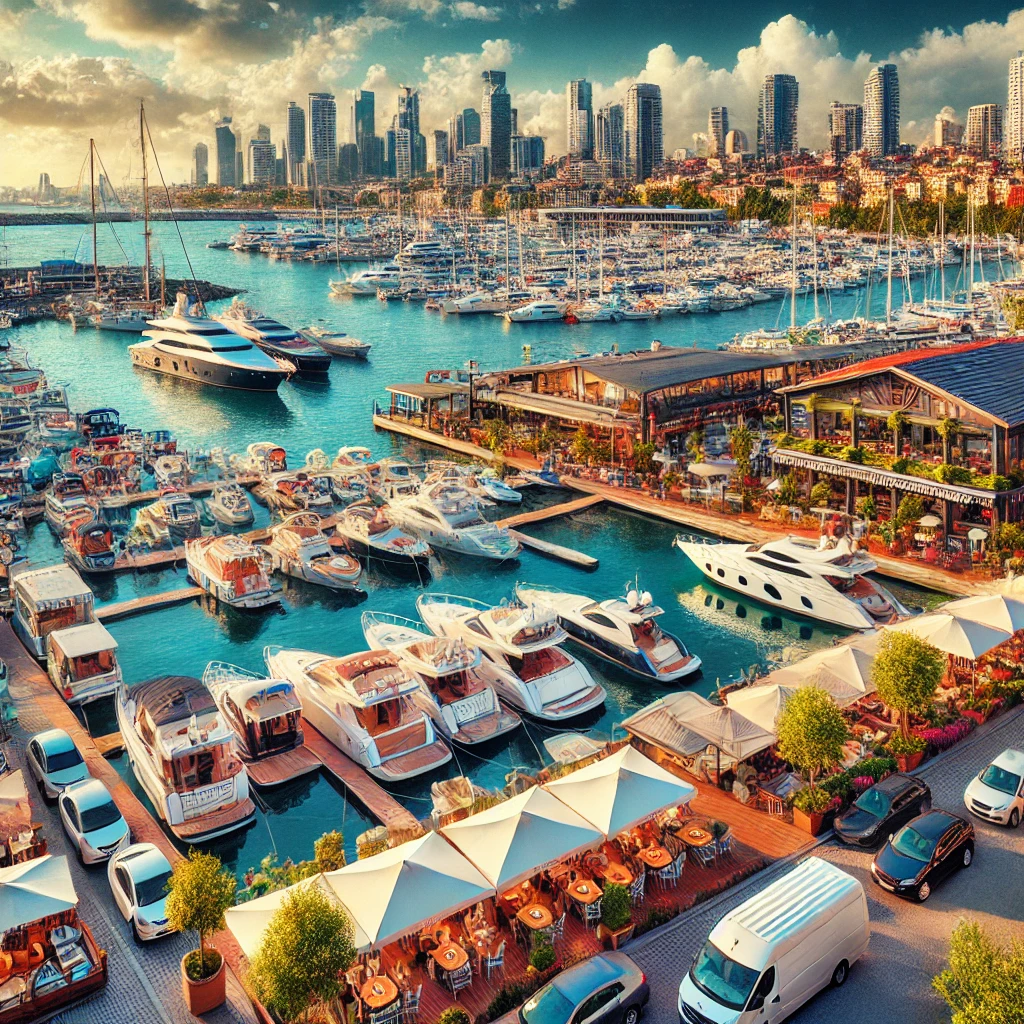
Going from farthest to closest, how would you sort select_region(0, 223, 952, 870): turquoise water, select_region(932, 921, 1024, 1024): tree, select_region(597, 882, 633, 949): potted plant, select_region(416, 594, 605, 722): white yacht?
select_region(416, 594, 605, 722): white yacht
select_region(0, 223, 952, 870): turquoise water
select_region(597, 882, 633, 949): potted plant
select_region(932, 921, 1024, 1024): tree

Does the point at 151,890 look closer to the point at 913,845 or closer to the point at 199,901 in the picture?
the point at 199,901

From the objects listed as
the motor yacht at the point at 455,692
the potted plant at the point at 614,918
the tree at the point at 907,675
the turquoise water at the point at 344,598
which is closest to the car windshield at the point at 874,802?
the tree at the point at 907,675

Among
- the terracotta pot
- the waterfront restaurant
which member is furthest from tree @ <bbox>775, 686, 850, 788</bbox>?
the waterfront restaurant

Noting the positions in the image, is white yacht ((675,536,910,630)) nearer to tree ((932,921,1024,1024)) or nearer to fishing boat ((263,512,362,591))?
fishing boat ((263,512,362,591))

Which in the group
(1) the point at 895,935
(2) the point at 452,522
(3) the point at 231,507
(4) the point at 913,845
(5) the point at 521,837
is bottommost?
(1) the point at 895,935

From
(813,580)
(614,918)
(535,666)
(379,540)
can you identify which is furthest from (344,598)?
(614,918)

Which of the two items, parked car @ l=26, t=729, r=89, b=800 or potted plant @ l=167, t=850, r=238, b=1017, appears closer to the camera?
potted plant @ l=167, t=850, r=238, b=1017
